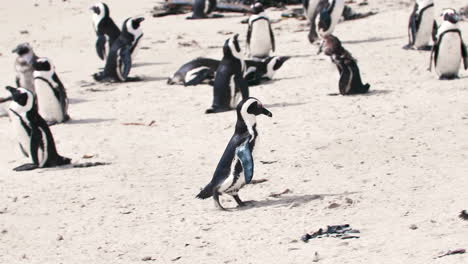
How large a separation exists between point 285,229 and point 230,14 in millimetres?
11649

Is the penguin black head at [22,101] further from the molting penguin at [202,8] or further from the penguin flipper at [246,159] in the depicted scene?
the molting penguin at [202,8]

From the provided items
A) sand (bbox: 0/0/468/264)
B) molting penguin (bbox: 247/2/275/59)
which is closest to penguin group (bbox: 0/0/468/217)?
molting penguin (bbox: 247/2/275/59)

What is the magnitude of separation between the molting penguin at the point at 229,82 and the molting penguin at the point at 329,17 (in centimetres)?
358

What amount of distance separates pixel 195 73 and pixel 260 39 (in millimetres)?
1779

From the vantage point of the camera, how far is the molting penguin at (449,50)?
10.2m

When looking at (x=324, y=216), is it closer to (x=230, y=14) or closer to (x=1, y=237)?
(x=1, y=237)

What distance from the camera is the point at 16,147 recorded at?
8.70m

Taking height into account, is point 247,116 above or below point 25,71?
above

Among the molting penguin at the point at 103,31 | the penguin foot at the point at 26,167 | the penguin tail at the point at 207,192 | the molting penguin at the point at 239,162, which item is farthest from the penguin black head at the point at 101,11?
the penguin tail at the point at 207,192

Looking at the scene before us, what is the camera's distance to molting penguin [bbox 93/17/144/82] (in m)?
11.7

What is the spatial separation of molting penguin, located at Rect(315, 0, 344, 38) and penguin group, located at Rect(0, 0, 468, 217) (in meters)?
0.01

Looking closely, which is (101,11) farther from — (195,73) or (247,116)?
(247,116)

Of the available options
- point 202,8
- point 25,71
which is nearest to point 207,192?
Result: point 25,71

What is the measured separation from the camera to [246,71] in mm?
10945
